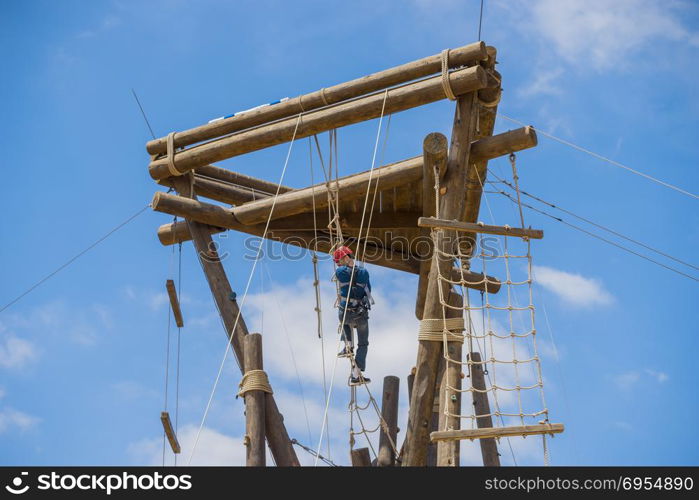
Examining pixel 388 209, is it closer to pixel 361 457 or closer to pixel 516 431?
pixel 361 457

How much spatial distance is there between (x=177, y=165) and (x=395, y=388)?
252cm

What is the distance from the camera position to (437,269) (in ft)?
28.8

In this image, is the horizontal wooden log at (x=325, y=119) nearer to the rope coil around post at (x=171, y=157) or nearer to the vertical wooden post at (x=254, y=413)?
the rope coil around post at (x=171, y=157)

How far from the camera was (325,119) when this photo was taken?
373 inches

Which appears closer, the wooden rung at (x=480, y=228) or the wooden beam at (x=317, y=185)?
the wooden rung at (x=480, y=228)

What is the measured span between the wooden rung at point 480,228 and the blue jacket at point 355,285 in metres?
0.97

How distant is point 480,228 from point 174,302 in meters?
2.89

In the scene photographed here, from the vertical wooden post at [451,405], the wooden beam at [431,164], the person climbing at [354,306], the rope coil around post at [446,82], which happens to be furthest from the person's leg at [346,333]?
the rope coil around post at [446,82]

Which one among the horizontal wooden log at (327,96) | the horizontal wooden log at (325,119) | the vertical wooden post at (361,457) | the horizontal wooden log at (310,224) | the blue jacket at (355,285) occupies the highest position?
the horizontal wooden log at (327,96)

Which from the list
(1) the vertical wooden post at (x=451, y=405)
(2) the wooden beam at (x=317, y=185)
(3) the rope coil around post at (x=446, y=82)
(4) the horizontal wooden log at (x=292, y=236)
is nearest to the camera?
(1) the vertical wooden post at (x=451, y=405)

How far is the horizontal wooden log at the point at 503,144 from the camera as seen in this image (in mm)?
8992

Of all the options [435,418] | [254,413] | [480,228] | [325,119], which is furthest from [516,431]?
[325,119]
